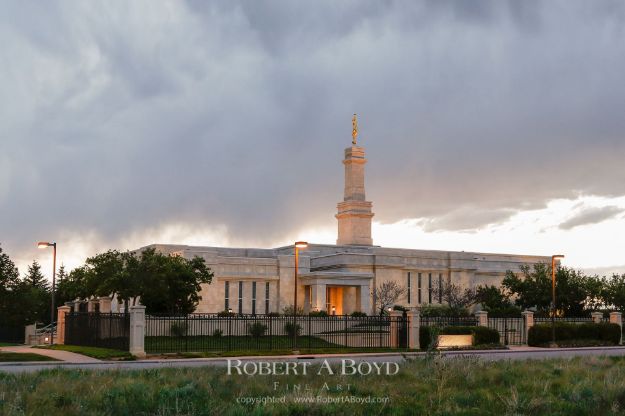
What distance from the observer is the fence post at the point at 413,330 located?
4091 centimetres

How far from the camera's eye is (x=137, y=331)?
34.1 m

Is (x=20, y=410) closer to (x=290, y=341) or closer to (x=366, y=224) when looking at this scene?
(x=290, y=341)

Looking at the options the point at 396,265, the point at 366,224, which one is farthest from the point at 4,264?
the point at 366,224

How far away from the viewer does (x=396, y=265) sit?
75.7m

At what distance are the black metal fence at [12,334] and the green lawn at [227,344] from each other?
20262mm

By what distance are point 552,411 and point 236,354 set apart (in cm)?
2021

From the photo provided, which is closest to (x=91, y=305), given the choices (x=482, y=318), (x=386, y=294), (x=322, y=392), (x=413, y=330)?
(x=386, y=294)

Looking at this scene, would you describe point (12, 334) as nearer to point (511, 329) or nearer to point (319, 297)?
point (319, 297)

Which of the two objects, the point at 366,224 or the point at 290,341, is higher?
the point at 366,224

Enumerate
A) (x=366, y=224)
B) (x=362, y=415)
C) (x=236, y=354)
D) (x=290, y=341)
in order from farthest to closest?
(x=366, y=224), (x=290, y=341), (x=236, y=354), (x=362, y=415)

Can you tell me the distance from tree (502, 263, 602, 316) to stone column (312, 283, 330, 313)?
1704 cm

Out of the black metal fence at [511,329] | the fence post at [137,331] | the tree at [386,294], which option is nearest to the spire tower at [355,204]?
the tree at [386,294]

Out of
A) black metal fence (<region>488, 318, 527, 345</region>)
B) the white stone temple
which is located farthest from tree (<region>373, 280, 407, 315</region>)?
black metal fence (<region>488, 318, 527, 345</region>)

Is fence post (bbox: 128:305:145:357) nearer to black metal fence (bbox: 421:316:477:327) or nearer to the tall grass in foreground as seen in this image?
the tall grass in foreground
